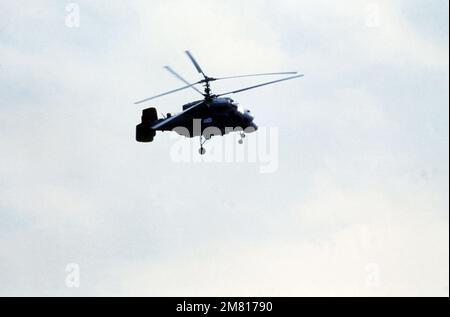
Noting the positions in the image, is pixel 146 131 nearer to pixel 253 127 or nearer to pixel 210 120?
pixel 210 120

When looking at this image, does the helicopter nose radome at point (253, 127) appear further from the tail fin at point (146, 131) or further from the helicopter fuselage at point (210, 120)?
the tail fin at point (146, 131)

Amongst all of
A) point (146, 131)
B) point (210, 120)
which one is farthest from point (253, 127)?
point (146, 131)

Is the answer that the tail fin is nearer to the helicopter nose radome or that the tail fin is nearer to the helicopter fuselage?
the helicopter fuselage

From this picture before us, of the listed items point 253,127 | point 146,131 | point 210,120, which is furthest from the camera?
point 146,131

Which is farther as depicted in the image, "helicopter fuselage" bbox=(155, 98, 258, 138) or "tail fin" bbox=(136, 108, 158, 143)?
"tail fin" bbox=(136, 108, 158, 143)

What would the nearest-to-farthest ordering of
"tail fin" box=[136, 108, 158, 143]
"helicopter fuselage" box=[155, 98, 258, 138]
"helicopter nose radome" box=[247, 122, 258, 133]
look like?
"helicopter fuselage" box=[155, 98, 258, 138] → "helicopter nose radome" box=[247, 122, 258, 133] → "tail fin" box=[136, 108, 158, 143]

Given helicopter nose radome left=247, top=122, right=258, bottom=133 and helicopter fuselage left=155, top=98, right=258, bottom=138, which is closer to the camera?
helicopter fuselage left=155, top=98, right=258, bottom=138

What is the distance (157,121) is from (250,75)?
1382 cm

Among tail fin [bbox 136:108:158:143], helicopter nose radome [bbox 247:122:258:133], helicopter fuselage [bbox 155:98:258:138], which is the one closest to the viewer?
helicopter fuselage [bbox 155:98:258:138]

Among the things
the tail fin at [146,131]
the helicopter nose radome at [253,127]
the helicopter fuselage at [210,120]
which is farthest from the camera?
the tail fin at [146,131]
